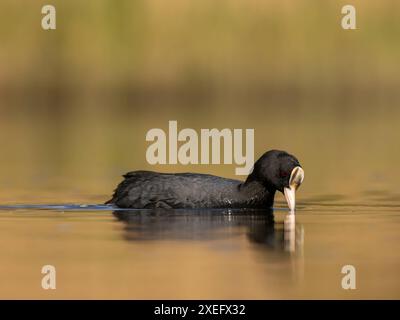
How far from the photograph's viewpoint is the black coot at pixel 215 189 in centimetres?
1925

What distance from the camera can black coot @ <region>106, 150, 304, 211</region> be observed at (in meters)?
19.2

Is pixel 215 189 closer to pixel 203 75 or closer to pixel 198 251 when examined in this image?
pixel 198 251

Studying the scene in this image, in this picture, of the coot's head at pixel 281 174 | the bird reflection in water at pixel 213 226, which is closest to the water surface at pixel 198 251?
the bird reflection in water at pixel 213 226

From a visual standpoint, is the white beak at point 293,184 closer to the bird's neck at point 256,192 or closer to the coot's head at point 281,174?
the coot's head at point 281,174

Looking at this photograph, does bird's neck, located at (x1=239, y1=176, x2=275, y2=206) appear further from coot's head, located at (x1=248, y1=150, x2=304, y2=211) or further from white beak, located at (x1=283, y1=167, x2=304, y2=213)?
white beak, located at (x1=283, y1=167, x2=304, y2=213)

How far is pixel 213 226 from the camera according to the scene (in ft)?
57.7

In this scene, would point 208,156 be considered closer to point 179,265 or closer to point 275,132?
point 275,132

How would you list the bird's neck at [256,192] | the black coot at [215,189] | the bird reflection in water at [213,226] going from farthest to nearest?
the bird's neck at [256,192] < the black coot at [215,189] < the bird reflection in water at [213,226]

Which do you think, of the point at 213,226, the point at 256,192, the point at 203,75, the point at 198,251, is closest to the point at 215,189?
the point at 256,192

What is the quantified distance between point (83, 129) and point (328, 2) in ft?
65.7

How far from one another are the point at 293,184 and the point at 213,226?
194cm

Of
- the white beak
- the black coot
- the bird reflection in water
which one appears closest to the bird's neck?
the black coot

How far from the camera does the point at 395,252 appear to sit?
Result: 15.5 meters
